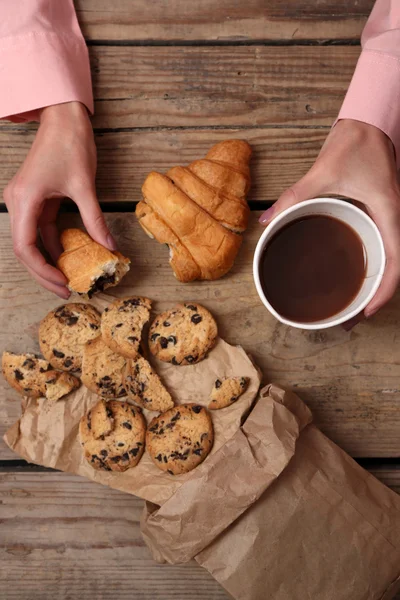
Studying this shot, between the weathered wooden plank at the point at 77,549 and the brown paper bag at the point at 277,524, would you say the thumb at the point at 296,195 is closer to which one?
the brown paper bag at the point at 277,524

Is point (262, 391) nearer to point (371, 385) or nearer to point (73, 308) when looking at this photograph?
point (371, 385)

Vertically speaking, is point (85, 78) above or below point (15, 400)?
above

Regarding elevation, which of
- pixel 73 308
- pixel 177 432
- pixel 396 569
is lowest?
pixel 396 569

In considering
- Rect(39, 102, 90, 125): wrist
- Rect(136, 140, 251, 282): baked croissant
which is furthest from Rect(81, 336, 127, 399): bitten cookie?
Rect(39, 102, 90, 125): wrist

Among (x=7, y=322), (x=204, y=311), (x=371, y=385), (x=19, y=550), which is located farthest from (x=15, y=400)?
(x=371, y=385)

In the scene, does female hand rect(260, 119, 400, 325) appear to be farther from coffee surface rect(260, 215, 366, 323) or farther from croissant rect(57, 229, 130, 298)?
croissant rect(57, 229, 130, 298)

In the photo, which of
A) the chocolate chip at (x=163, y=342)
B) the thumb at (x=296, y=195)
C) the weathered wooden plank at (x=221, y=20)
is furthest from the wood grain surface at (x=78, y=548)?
the weathered wooden plank at (x=221, y=20)

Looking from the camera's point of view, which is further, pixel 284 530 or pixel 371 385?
pixel 371 385

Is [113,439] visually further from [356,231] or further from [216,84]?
[216,84]

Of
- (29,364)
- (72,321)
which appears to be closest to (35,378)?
(29,364)
